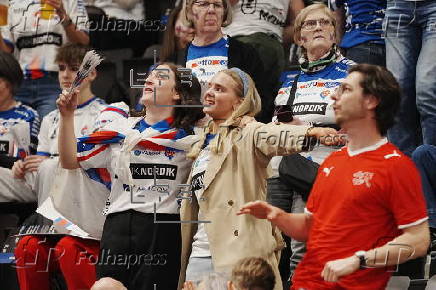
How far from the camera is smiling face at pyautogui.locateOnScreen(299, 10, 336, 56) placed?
5379mm

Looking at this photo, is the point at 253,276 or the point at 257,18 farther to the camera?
the point at 257,18

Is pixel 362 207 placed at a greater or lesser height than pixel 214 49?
lesser

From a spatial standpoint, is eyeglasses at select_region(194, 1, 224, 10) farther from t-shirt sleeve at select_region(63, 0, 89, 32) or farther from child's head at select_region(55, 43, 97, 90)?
t-shirt sleeve at select_region(63, 0, 89, 32)

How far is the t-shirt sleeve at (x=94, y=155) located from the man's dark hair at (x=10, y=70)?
155cm

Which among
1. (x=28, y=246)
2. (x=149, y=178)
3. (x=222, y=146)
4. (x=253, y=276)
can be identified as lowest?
(x=28, y=246)

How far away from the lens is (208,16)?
5855 mm

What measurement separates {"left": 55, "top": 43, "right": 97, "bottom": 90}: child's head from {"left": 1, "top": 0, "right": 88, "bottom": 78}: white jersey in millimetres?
581

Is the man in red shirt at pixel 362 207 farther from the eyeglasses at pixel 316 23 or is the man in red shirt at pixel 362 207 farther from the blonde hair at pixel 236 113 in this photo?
the eyeglasses at pixel 316 23

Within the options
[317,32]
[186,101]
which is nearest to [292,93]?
[317,32]

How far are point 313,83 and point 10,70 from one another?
2.42 meters

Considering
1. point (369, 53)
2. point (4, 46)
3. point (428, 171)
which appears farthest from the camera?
point (4, 46)

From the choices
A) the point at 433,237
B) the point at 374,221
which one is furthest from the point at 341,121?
the point at 433,237

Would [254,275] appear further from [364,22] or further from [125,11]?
[125,11]

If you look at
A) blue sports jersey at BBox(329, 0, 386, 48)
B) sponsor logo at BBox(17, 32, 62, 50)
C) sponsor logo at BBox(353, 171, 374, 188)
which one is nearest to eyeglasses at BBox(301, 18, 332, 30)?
blue sports jersey at BBox(329, 0, 386, 48)
